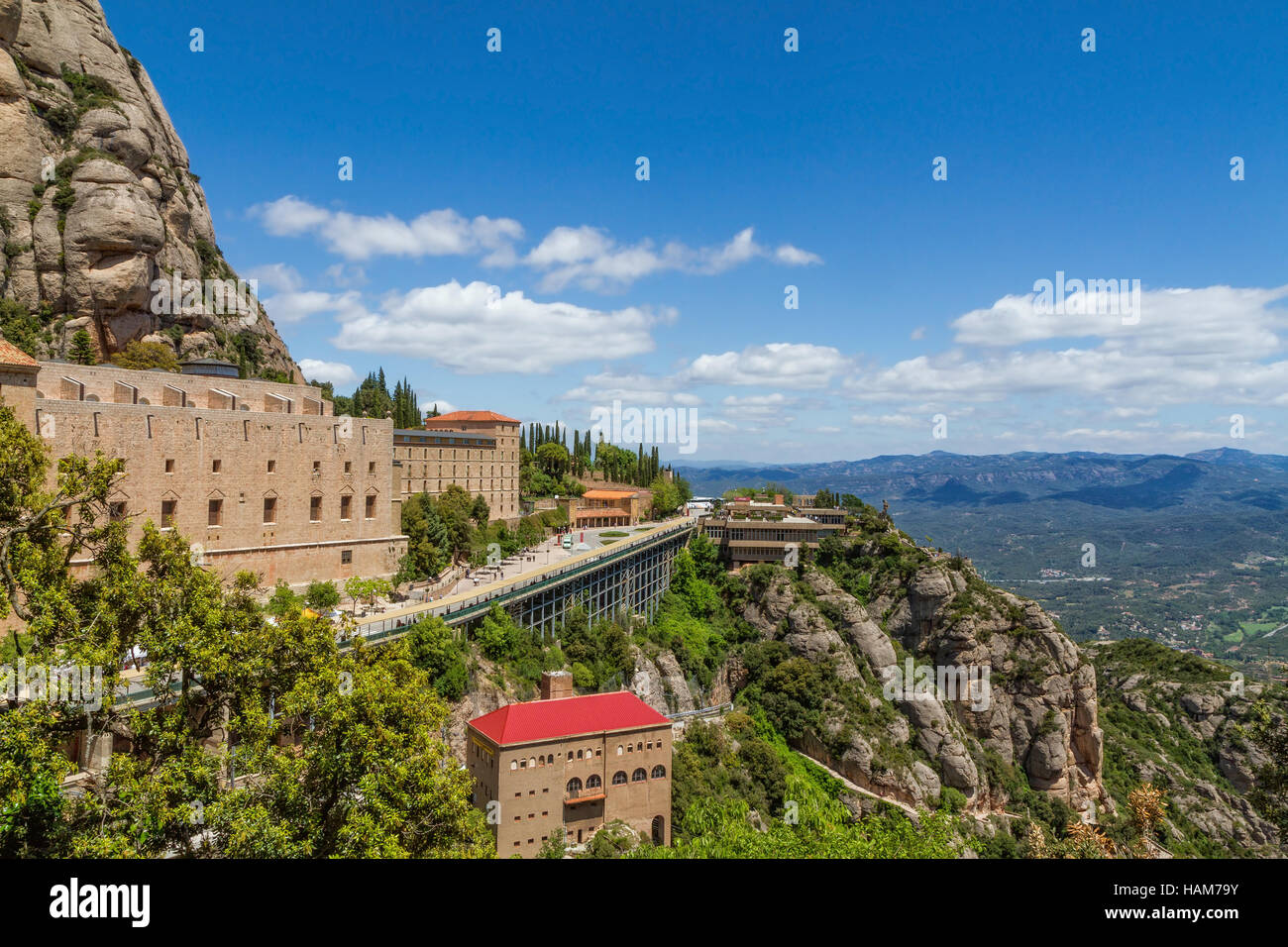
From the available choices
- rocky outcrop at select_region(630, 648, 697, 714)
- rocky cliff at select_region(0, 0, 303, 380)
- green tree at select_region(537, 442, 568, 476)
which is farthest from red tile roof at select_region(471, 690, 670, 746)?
green tree at select_region(537, 442, 568, 476)

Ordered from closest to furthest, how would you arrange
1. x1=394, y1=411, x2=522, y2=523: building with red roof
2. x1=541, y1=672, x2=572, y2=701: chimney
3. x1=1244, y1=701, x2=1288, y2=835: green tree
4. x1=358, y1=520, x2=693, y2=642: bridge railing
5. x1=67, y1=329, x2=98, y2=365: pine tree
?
1. x1=1244, y1=701, x2=1288, y2=835: green tree
2. x1=358, y1=520, x2=693, y2=642: bridge railing
3. x1=541, y1=672, x2=572, y2=701: chimney
4. x1=67, y1=329, x2=98, y2=365: pine tree
5. x1=394, y1=411, x2=522, y2=523: building with red roof

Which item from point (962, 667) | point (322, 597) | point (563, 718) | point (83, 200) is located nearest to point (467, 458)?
point (322, 597)

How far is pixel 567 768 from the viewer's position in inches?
1303

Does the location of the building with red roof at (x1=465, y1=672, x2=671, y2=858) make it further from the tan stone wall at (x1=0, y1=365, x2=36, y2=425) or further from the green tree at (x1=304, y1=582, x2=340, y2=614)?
the tan stone wall at (x1=0, y1=365, x2=36, y2=425)

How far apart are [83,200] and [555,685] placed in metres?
50.1

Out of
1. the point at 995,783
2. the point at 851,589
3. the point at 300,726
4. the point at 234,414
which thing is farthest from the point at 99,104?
the point at 995,783

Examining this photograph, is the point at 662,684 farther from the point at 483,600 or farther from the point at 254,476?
the point at 254,476

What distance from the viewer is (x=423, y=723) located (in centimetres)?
1820

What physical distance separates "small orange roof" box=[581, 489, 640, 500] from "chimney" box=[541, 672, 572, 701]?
4900 cm

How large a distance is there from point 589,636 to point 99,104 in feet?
191

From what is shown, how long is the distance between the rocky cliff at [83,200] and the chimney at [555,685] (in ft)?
141

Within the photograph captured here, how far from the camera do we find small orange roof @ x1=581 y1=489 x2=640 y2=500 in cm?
8657

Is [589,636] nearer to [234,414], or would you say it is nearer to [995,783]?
[234,414]
